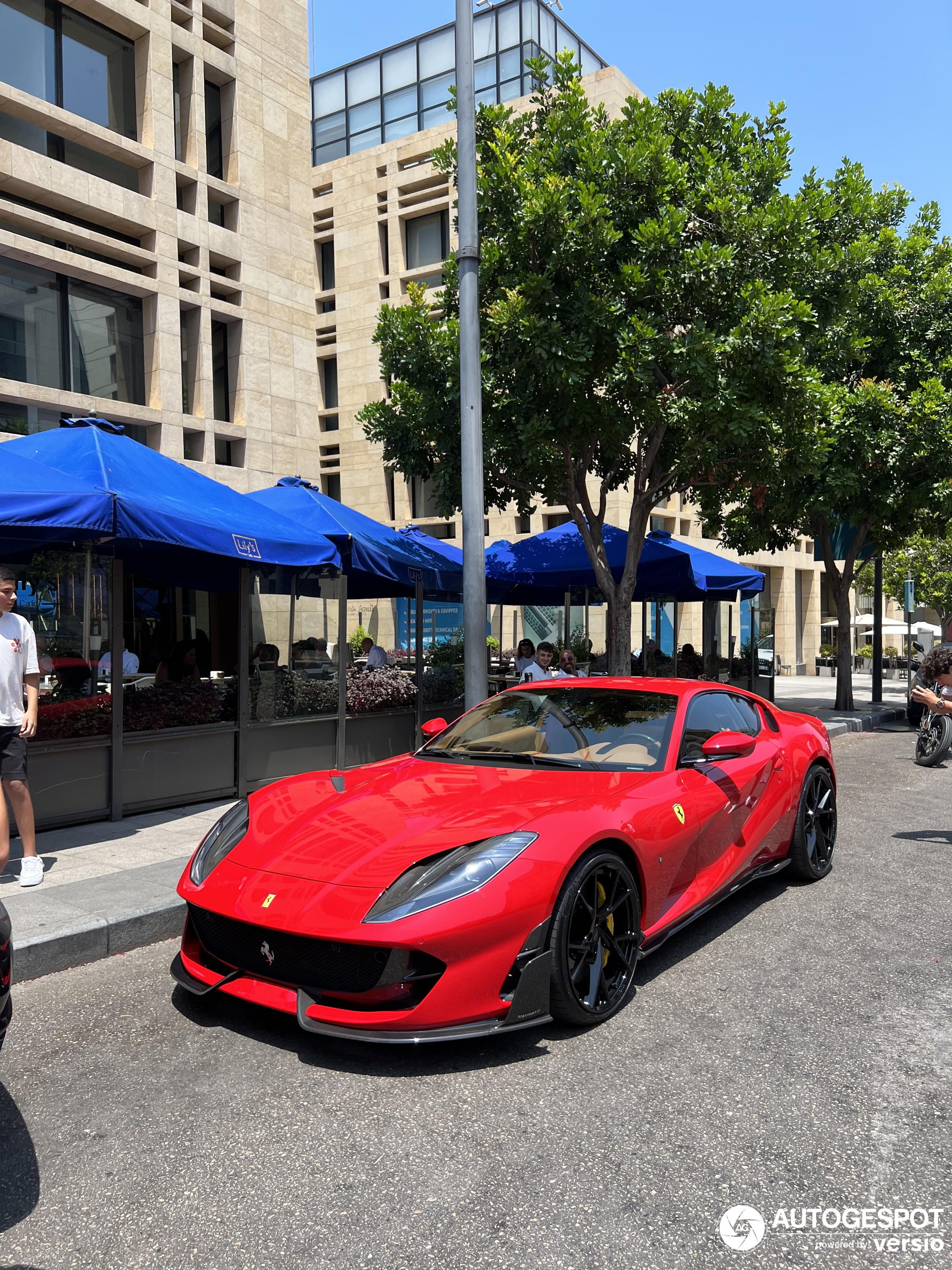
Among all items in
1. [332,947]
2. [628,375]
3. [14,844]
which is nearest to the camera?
[332,947]

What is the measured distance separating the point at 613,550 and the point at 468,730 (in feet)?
29.6

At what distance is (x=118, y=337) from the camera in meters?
20.8

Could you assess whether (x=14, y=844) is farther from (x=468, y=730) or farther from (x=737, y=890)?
(x=737, y=890)

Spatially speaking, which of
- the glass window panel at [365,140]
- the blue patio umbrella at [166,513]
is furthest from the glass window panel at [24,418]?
the glass window panel at [365,140]

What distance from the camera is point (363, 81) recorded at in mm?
40781

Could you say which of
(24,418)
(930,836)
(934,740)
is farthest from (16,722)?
(24,418)

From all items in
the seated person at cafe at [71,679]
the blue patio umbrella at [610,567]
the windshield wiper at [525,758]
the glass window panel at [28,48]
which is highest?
the glass window panel at [28,48]

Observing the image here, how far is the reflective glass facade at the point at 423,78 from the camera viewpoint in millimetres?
37656

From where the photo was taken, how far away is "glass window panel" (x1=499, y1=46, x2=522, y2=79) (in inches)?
1462

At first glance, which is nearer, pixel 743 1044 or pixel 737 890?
pixel 743 1044

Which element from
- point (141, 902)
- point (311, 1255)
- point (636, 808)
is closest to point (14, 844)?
point (141, 902)

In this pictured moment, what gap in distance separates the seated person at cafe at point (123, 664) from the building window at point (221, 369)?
51.3 ft

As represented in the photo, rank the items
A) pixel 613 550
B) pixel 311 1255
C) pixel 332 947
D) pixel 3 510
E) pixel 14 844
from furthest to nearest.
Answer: pixel 613 550
pixel 14 844
pixel 3 510
pixel 332 947
pixel 311 1255

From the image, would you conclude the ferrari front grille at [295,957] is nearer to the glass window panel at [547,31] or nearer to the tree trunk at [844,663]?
the tree trunk at [844,663]
